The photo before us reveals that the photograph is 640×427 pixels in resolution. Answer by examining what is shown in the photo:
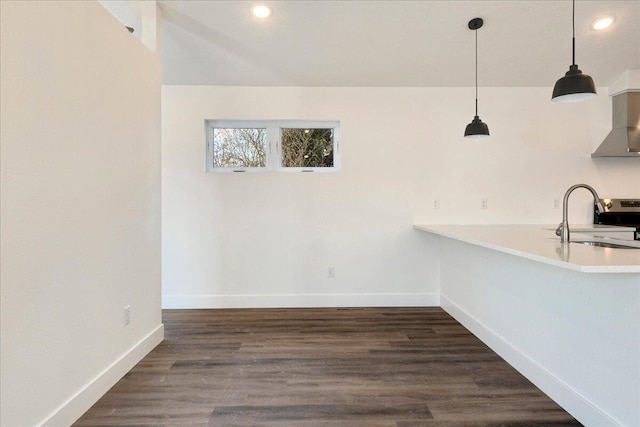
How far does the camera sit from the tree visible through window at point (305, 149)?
3.58 metres

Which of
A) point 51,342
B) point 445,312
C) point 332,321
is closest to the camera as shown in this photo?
point 51,342

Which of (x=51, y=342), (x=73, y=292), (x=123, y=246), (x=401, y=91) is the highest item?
(x=401, y=91)

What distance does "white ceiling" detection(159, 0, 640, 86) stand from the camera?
8.34 feet

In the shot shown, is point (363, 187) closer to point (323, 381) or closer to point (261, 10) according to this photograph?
point (261, 10)

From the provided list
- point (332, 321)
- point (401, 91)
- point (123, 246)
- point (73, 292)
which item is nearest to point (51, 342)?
point (73, 292)

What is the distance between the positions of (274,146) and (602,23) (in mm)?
2945

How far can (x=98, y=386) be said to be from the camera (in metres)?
1.86

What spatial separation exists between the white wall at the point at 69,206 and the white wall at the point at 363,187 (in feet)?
3.42

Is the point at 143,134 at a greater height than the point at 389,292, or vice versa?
the point at 143,134

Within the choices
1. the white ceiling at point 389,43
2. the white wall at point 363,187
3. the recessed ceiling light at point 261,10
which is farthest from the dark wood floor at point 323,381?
the recessed ceiling light at point 261,10

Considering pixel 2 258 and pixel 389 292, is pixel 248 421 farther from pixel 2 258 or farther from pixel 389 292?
pixel 389 292

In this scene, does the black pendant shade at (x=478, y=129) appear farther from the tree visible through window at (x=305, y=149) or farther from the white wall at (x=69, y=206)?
the white wall at (x=69, y=206)

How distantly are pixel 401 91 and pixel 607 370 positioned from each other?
279cm

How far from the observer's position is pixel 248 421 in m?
1.67
